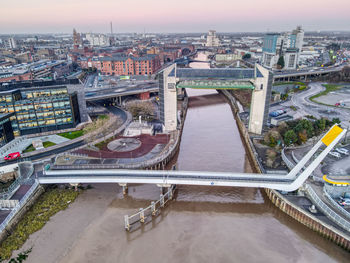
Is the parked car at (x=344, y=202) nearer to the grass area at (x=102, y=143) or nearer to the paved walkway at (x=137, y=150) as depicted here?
the paved walkway at (x=137, y=150)

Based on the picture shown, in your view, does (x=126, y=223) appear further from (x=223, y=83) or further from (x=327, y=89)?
(x=327, y=89)

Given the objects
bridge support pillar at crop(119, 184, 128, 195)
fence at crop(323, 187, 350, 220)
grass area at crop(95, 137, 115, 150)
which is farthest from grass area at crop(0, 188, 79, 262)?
fence at crop(323, 187, 350, 220)

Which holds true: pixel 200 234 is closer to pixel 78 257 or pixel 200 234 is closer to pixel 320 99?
pixel 78 257

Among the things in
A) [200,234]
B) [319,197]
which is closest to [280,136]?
[319,197]

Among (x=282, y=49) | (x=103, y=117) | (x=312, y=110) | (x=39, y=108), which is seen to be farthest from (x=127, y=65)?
(x=282, y=49)

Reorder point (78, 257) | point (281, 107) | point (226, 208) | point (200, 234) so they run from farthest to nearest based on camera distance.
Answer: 1. point (281, 107)
2. point (226, 208)
3. point (200, 234)
4. point (78, 257)

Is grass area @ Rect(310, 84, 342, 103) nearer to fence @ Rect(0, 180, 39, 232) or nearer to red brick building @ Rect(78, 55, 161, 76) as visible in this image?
red brick building @ Rect(78, 55, 161, 76)
